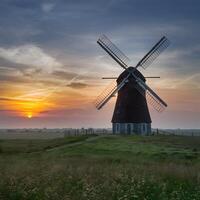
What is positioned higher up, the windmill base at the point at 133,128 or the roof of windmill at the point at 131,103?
the roof of windmill at the point at 131,103

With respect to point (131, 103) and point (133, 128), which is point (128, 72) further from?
point (133, 128)

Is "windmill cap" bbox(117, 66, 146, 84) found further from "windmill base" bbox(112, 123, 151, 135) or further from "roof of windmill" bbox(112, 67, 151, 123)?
"windmill base" bbox(112, 123, 151, 135)

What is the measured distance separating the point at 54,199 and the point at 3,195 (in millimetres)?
2271

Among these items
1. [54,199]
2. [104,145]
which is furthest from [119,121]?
[54,199]

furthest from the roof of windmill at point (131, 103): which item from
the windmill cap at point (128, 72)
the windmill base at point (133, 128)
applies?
the windmill base at point (133, 128)

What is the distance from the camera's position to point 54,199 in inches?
499

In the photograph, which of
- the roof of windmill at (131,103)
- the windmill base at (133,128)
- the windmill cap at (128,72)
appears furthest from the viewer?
the windmill base at (133,128)

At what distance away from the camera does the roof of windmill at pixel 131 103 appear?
6438 centimetres

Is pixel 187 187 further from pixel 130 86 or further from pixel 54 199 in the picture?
pixel 130 86

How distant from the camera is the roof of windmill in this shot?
6438 cm

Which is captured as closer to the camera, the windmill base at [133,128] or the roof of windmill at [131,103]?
the roof of windmill at [131,103]

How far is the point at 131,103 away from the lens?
64.7 metres

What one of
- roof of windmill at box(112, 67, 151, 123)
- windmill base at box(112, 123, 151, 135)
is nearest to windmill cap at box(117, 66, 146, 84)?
roof of windmill at box(112, 67, 151, 123)

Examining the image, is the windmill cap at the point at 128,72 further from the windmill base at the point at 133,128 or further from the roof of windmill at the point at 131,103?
the windmill base at the point at 133,128
